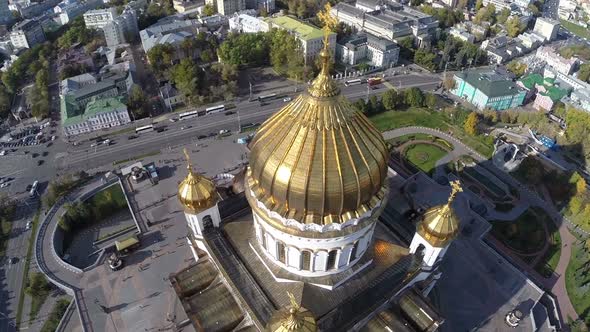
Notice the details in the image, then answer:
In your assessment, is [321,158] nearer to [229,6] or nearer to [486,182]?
[486,182]

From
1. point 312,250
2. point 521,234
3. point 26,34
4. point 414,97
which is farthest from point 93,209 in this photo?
point 26,34

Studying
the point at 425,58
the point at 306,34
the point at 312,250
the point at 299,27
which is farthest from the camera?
the point at 299,27

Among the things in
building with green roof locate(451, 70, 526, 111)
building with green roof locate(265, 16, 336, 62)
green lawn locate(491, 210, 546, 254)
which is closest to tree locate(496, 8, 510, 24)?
building with green roof locate(451, 70, 526, 111)

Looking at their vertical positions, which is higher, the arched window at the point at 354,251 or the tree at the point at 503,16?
the arched window at the point at 354,251

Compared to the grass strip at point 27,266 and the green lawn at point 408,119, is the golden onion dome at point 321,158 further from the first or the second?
the green lawn at point 408,119

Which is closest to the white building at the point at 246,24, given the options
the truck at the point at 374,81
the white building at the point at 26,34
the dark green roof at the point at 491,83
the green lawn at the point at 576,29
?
the truck at the point at 374,81

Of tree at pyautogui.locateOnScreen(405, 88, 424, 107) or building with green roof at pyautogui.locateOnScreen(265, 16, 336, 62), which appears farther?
building with green roof at pyautogui.locateOnScreen(265, 16, 336, 62)

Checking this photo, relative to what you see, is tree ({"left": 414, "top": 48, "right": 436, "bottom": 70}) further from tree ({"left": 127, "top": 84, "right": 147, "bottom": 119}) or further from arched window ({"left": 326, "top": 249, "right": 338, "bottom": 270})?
arched window ({"left": 326, "top": 249, "right": 338, "bottom": 270})
